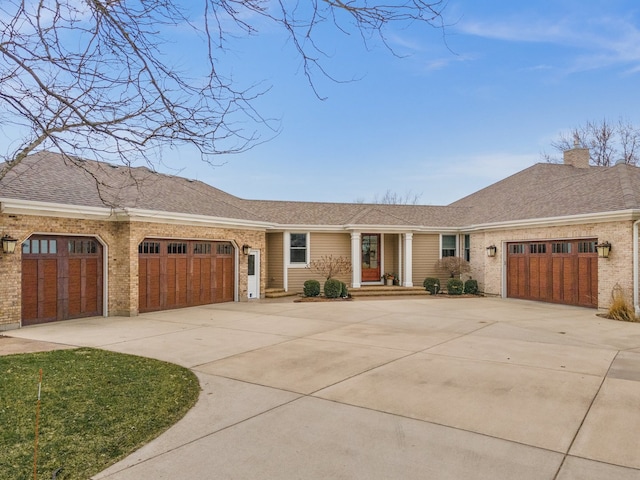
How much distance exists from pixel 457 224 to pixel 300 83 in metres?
17.0

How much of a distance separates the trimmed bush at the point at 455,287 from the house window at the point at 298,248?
619cm

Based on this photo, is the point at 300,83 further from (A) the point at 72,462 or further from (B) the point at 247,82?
(A) the point at 72,462

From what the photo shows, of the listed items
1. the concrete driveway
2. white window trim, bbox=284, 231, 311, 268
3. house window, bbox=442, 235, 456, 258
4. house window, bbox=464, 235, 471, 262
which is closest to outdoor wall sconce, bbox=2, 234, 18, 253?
the concrete driveway

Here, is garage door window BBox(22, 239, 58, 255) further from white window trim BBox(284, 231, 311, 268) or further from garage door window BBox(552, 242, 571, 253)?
garage door window BBox(552, 242, 571, 253)

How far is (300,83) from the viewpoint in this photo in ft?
14.7

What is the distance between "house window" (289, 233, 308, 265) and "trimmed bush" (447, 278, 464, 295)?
6.19 m

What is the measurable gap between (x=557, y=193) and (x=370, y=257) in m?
8.03

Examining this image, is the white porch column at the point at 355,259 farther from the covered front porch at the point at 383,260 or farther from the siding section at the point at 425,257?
the siding section at the point at 425,257

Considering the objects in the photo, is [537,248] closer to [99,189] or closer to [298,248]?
[298,248]

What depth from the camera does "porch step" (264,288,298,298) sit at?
17.7m

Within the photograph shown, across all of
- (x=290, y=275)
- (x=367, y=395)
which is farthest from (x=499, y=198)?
(x=367, y=395)

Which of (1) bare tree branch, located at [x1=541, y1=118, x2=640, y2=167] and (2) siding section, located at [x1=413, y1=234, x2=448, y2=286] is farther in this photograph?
(1) bare tree branch, located at [x1=541, y1=118, x2=640, y2=167]

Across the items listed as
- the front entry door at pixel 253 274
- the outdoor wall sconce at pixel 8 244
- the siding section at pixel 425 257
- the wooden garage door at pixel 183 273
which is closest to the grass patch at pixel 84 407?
the outdoor wall sconce at pixel 8 244

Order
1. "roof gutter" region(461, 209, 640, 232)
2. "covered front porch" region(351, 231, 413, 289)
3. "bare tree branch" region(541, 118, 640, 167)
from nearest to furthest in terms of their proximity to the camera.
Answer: "roof gutter" region(461, 209, 640, 232) < "covered front porch" region(351, 231, 413, 289) < "bare tree branch" region(541, 118, 640, 167)
